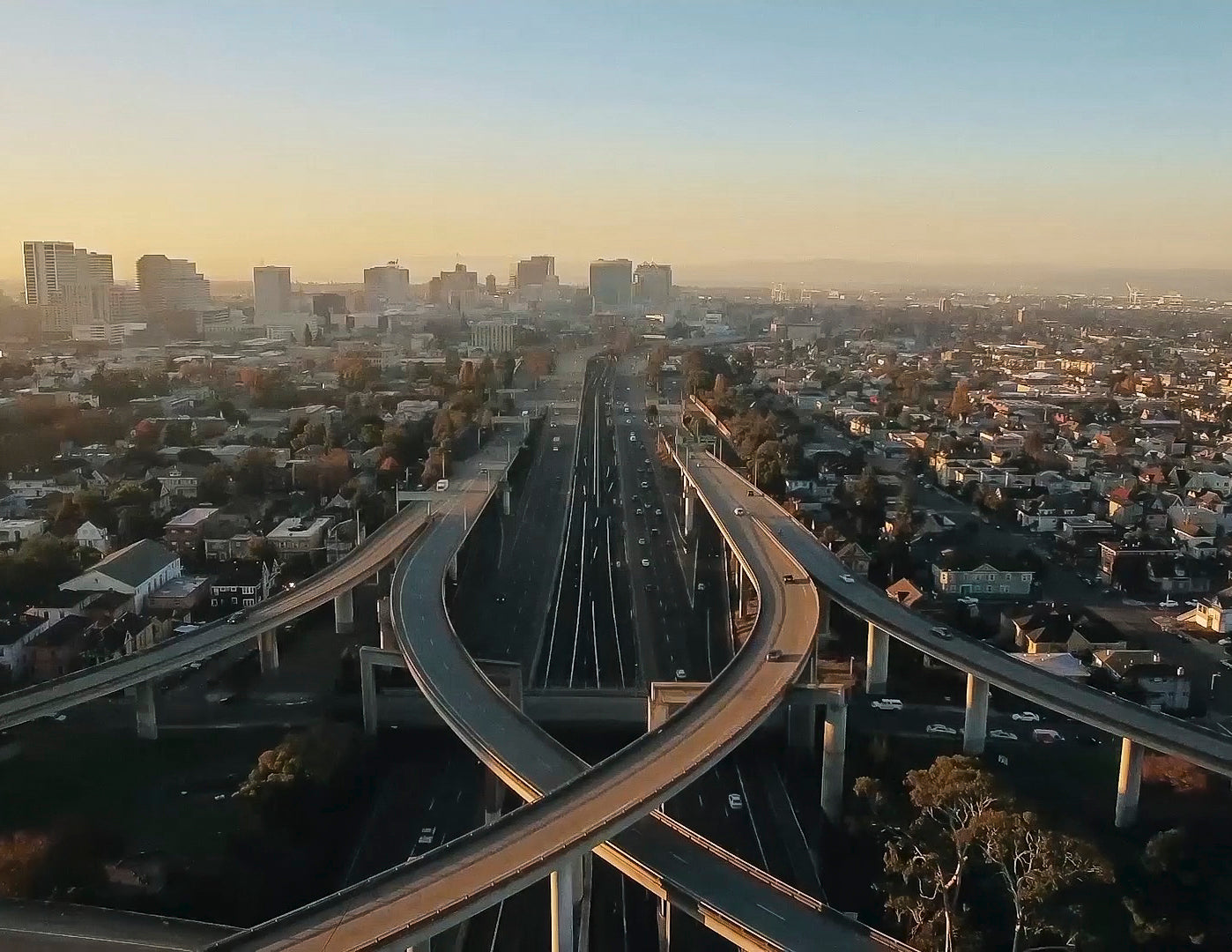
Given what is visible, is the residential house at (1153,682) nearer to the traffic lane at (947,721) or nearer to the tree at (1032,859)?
the traffic lane at (947,721)

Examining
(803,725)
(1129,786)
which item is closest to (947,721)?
(803,725)

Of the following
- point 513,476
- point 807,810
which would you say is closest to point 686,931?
point 807,810

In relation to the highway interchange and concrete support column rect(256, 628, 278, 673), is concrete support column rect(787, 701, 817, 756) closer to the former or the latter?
the highway interchange

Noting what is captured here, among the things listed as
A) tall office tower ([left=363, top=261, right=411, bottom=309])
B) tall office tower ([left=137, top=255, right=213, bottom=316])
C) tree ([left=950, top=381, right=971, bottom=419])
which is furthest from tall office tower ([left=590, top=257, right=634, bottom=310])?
tree ([left=950, top=381, right=971, bottom=419])

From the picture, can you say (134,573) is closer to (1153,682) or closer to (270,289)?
(1153,682)

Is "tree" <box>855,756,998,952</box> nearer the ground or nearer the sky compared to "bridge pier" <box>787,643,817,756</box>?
nearer the sky
